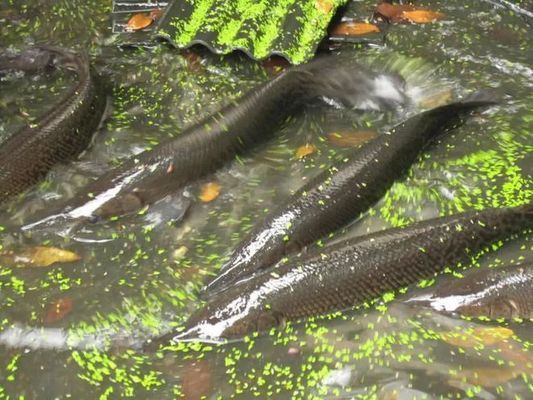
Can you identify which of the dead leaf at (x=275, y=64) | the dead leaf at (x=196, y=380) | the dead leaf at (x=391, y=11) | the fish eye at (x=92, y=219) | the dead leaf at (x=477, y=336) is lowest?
the dead leaf at (x=196, y=380)

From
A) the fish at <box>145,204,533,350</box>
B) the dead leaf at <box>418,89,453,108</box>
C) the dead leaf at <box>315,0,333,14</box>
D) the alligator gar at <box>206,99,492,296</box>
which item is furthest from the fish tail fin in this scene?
the fish at <box>145,204,533,350</box>

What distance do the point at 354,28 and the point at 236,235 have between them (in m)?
1.96

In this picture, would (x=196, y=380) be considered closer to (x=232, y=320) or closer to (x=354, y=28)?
(x=232, y=320)

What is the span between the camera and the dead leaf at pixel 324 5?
439cm

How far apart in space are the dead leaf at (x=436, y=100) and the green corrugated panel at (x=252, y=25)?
77cm

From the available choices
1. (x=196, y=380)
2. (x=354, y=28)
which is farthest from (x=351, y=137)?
(x=196, y=380)

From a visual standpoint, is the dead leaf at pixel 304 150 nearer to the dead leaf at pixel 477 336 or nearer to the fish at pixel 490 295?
the fish at pixel 490 295

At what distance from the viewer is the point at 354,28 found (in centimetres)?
440

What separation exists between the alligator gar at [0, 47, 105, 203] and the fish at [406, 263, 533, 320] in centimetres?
200

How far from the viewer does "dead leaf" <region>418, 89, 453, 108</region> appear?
12.3ft

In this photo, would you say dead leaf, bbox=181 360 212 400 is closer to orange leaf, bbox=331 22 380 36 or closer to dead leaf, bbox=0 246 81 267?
dead leaf, bbox=0 246 81 267

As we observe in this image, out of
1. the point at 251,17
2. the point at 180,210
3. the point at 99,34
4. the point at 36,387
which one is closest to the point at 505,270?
the point at 180,210

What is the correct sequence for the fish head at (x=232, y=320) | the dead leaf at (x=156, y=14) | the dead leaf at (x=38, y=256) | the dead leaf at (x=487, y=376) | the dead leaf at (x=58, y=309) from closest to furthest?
the dead leaf at (x=487, y=376), the fish head at (x=232, y=320), the dead leaf at (x=58, y=309), the dead leaf at (x=38, y=256), the dead leaf at (x=156, y=14)

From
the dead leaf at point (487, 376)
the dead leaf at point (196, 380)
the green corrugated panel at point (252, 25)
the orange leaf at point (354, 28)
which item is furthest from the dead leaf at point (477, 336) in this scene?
the orange leaf at point (354, 28)
